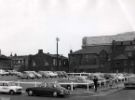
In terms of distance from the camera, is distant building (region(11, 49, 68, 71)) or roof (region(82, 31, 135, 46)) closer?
distant building (region(11, 49, 68, 71))

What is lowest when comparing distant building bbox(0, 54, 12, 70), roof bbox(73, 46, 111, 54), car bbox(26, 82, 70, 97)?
car bbox(26, 82, 70, 97)

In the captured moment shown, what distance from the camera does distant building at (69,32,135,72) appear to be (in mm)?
114625

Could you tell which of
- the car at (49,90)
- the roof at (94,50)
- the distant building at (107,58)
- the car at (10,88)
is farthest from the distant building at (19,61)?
the car at (49,90)

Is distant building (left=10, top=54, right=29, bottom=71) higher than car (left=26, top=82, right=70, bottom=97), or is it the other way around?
distant building (left=10, top=54, right=29, bottom=71)

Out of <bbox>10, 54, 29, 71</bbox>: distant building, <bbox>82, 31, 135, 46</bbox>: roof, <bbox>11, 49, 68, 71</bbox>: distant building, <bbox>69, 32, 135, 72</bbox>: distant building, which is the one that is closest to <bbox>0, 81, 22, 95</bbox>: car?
<bbox>69, 32, 135, 72</bbox>: distant building

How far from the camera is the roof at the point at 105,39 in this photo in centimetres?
13275

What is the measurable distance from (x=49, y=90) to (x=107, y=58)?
288ft

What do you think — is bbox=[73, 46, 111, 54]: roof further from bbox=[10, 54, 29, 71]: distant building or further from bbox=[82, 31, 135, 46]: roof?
bbox=[10, 54, 29, 71]: distant building

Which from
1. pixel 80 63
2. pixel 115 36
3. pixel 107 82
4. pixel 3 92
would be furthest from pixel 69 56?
pixel 3 92

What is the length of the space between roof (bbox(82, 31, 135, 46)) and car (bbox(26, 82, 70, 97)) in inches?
4006

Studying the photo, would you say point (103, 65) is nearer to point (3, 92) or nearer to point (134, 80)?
point (134, 80)

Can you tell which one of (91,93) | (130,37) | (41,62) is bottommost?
(91,93)

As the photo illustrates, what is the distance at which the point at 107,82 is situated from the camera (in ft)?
152

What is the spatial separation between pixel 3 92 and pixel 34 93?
4454 mm
